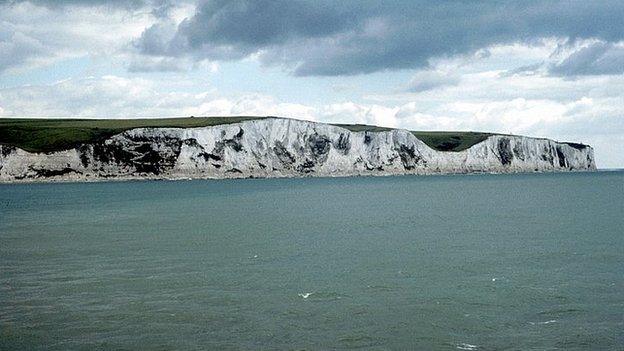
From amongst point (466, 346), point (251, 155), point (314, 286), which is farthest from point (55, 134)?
point (466, 346)

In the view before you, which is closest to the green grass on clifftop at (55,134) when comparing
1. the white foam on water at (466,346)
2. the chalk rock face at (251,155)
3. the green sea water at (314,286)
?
the chalk rock face at (251,155)

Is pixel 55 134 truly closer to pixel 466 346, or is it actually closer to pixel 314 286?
pixel 314 286

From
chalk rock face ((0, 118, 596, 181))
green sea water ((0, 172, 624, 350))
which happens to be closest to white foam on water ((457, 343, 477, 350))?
green sea water ((0, 172, 624, 350))

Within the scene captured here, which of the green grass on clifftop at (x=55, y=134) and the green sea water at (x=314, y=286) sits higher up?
the green grass on clifftop at (x=55, y=134)

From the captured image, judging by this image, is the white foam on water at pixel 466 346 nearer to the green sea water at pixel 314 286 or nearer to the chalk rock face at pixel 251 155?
the green sea water at pixel 314 286

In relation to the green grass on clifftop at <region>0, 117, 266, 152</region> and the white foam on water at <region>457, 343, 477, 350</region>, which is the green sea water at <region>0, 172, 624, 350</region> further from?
the green grass on clifftop at <region>0, 117, 266, 152</region>

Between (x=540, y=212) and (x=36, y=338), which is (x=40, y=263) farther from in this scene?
(x=540, y=212)
